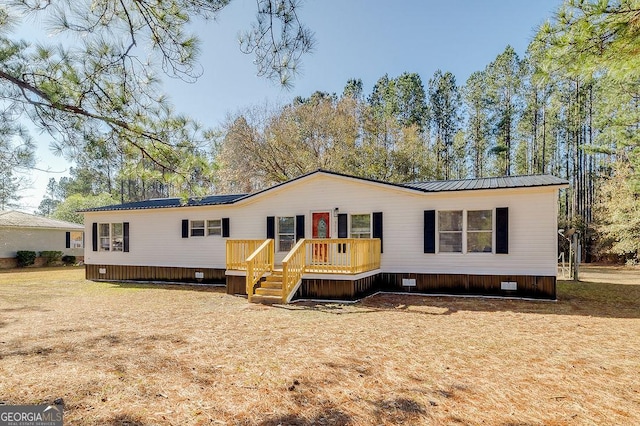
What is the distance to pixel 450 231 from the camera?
32.6 ft

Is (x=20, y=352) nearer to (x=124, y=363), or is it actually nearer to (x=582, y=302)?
(x=124, y=363)

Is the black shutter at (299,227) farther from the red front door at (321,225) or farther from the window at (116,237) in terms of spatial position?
the window at (116,237)

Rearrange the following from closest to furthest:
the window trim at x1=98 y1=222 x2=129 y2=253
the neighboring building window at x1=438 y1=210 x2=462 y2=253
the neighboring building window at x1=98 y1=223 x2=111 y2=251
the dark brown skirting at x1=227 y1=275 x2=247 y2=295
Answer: the neighboring building window at x1=438 y1=210 x2=462 y2=253 → the dark brown skirting at x1=227 y1=275 x2=247 y2=295 → the window trim at x1=98 y1=222 x2=129 y2=253 → the neighboring building window at x1=98 y1=223 x2=111 y2=251

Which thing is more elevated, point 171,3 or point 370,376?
point 171,3

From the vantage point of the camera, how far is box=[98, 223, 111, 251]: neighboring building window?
47.9ft

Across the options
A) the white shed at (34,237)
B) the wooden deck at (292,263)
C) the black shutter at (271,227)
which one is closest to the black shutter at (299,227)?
the black shutter at (271,227)

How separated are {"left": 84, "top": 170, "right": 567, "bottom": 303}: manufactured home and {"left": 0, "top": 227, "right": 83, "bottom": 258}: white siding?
14.3m

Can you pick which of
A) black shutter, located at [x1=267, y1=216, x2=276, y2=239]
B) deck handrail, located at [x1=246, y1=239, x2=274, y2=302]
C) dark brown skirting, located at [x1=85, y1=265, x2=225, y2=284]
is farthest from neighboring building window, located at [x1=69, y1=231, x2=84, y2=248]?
deck handrail, located at [x1=246, y1=239, x2=274, y2=302]

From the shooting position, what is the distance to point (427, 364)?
441cm

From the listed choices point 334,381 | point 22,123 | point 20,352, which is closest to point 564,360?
point 334,381

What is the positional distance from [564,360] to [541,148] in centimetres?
2731

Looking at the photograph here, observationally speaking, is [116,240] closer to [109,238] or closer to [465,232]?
[109,238]

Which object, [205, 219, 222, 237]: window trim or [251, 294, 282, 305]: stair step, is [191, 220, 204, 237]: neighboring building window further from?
[251, 294, 282, 305]: stair step

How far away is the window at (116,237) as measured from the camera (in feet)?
47.3
